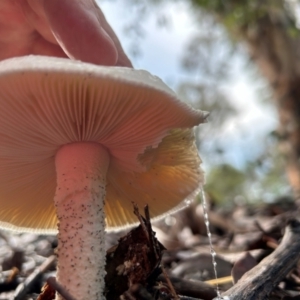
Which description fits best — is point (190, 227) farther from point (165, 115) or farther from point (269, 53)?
point (269, 53)

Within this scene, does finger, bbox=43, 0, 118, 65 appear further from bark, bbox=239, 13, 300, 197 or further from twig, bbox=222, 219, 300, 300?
bark, bbox=239, 13, 300, 197

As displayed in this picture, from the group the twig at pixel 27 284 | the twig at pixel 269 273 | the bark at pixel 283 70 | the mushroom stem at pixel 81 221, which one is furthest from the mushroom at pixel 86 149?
the bark at pixel 283 70

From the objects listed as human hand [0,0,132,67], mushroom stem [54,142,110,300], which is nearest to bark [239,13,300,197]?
human hand [0,0,132,67]

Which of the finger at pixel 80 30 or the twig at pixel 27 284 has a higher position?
the finger at pixel 80 30

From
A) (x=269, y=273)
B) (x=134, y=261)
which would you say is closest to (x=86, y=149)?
(x=134, y=261)

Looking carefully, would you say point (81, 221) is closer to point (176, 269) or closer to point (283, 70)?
point (176, 269)

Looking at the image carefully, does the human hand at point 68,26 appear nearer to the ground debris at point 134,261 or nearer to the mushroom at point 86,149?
the mushroom at point 86,149
